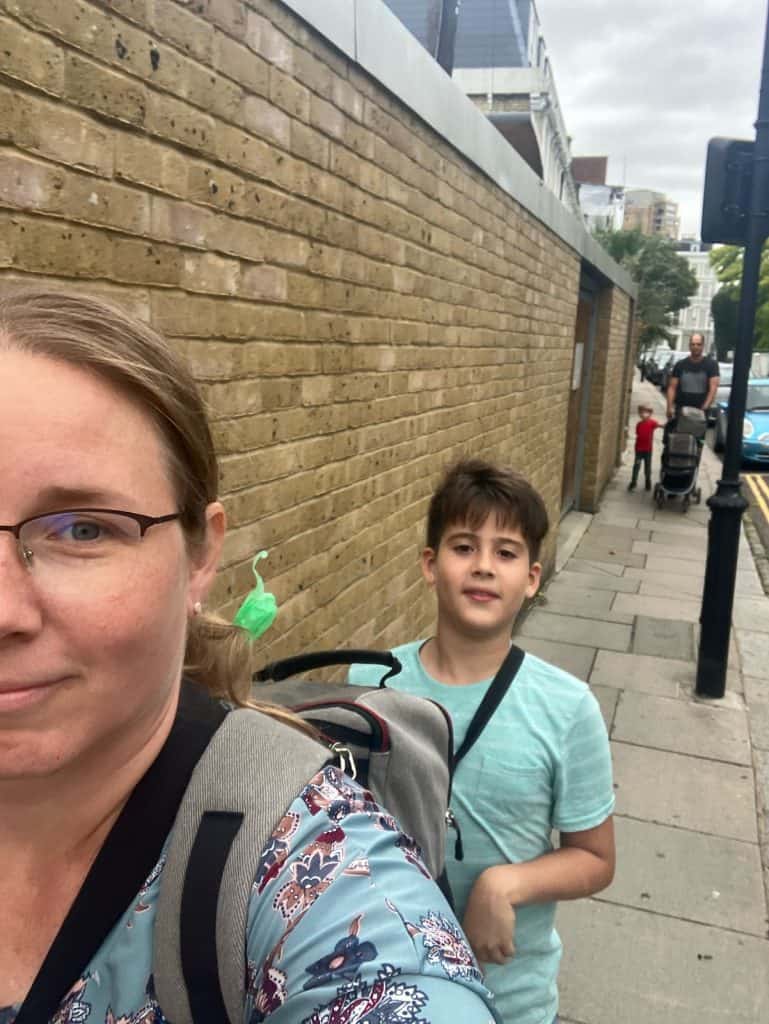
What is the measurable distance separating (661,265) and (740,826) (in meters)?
42.5

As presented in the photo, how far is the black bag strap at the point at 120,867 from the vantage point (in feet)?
2.78

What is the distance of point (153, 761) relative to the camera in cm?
99

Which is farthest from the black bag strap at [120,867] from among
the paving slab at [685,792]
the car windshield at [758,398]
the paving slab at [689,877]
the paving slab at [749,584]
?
→ the car windshield at [758,398]

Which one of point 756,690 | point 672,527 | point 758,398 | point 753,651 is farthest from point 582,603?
point 758,398

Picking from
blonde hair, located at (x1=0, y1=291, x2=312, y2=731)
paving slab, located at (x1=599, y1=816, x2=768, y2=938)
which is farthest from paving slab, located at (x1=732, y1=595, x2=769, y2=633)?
blonde hair, located at (x1=0, y1=291, x2=312, y2=731)

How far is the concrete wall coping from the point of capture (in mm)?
2773

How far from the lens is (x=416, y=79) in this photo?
357cm

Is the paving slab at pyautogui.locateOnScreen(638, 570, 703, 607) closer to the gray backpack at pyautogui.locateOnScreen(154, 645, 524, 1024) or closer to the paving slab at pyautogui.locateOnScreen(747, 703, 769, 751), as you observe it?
the paving slab at pyautogui.locateOnScreen(747, 703, 769, 751)

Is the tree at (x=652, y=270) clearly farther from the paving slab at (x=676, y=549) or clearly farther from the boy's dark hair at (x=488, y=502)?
the boy's dark hair at (x=488, y=502)

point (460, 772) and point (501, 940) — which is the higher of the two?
point (460, 772)

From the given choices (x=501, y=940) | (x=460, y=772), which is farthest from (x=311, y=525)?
(x=501, y=940)

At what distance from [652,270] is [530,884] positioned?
44.1 metres

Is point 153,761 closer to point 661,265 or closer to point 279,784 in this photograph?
point 279,784

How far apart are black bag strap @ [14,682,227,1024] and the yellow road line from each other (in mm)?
11911
